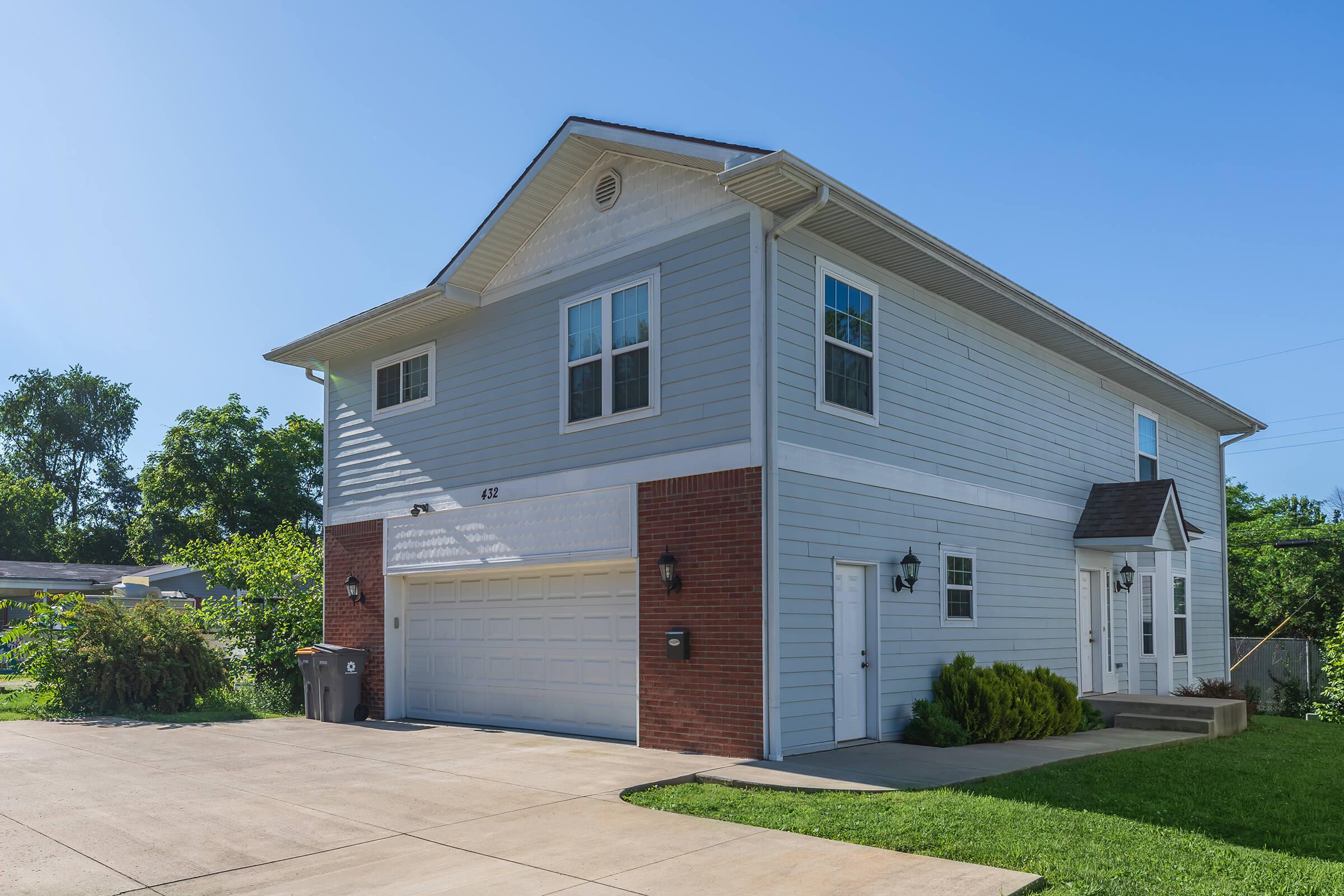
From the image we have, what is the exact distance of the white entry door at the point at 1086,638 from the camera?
16.8 meters

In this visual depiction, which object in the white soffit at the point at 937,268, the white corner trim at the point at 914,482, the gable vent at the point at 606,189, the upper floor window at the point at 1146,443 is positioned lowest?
the white corner trim at the point at 914,482

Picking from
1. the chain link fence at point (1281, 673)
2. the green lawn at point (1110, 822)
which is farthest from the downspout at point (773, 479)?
the chain link fence at point (1281, 673)

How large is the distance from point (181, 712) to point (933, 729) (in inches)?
446

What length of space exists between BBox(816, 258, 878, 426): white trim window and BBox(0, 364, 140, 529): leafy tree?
54.7 m

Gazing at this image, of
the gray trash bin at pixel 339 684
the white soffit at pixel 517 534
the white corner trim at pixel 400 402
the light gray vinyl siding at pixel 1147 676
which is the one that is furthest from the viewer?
the light gray vinyl siding at pixel 1147 676

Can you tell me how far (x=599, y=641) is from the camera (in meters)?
13.1

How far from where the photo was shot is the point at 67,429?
187ft

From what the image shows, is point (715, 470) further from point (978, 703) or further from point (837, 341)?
point (978, 703)

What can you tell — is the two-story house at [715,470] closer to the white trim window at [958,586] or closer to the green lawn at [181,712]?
the white trim window at [958,586]

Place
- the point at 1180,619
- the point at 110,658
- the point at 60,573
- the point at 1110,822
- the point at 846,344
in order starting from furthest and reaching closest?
the point at 60,573, the point at 1180,619, the point at 110,658, the point at 846,344, the point at 1110,822

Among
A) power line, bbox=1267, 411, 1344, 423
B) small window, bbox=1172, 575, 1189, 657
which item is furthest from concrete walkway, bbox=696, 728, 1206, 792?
power line, bbox=1267, 411, 1344, 423

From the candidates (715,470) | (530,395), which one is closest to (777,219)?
(715,470)

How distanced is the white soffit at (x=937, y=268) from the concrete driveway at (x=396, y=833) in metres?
5.77

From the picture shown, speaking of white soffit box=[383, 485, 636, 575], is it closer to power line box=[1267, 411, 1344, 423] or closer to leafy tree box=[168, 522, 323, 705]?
leafy tree box=[168, 522, 323, 705]
